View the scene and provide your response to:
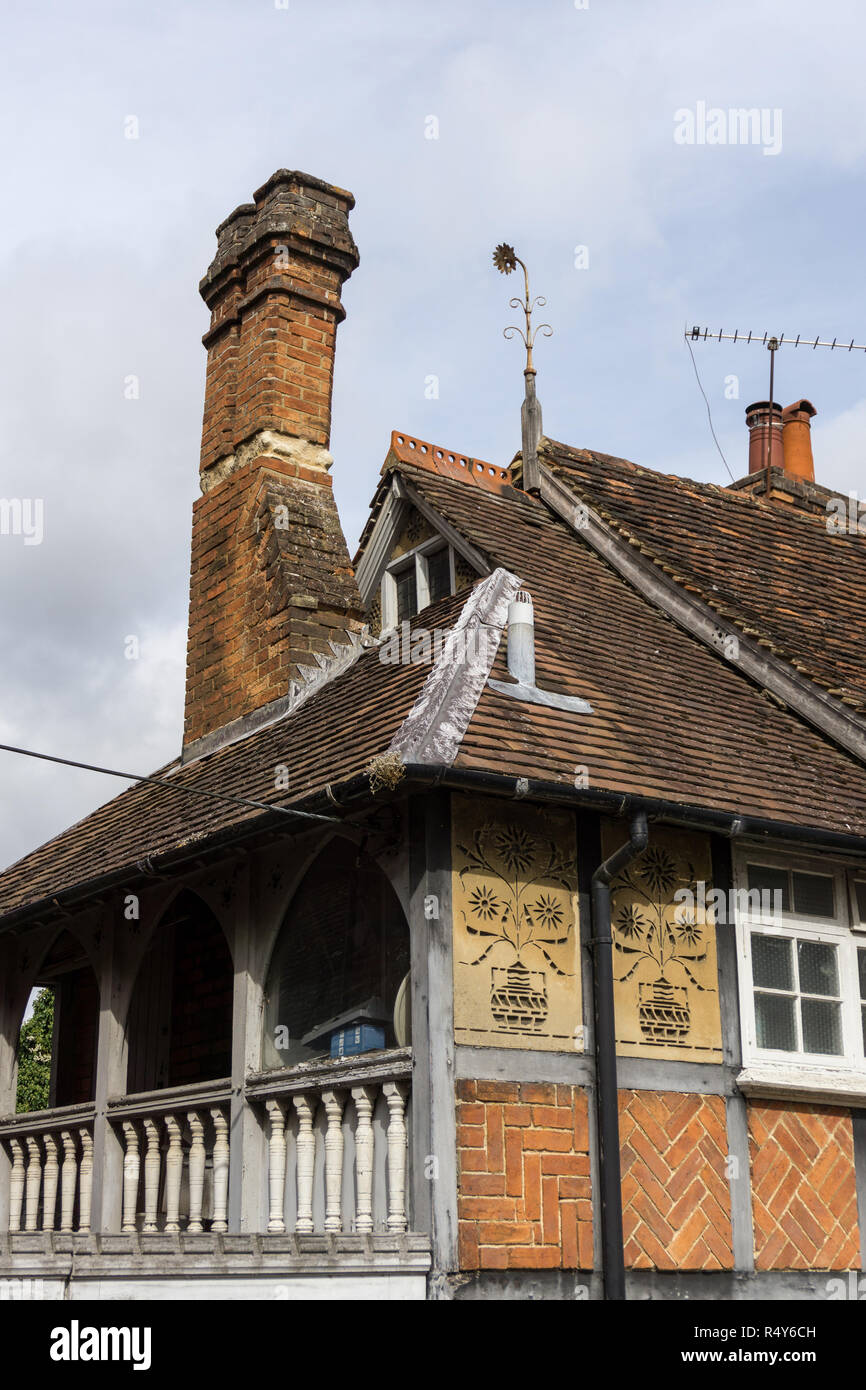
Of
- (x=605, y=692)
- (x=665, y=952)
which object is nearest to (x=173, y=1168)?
(x=665, y=952)

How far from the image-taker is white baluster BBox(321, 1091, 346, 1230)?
7.63 meters

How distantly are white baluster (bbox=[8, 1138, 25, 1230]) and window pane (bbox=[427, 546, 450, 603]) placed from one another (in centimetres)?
478

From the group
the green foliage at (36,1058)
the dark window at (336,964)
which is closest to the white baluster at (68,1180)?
the dark window at (336,964)

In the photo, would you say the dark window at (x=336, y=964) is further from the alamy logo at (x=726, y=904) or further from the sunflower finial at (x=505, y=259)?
the sunflower finial at (x=505, y=259)

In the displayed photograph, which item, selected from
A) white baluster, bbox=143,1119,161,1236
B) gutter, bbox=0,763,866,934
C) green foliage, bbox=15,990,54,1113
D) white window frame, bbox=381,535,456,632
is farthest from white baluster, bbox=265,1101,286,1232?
green foliage, bbox=15,990,54,1113

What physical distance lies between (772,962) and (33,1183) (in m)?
5.00

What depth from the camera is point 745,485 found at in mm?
16594

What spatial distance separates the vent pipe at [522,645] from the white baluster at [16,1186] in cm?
486

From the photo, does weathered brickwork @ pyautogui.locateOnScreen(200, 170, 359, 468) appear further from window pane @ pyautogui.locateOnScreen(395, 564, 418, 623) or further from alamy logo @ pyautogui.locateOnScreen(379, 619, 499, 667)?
alamy logo @ pyautogui.locateOnScreen(379, 619, 499, 667)

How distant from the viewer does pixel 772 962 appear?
28.5 ft

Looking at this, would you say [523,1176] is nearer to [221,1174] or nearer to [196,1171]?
[221,1174]
